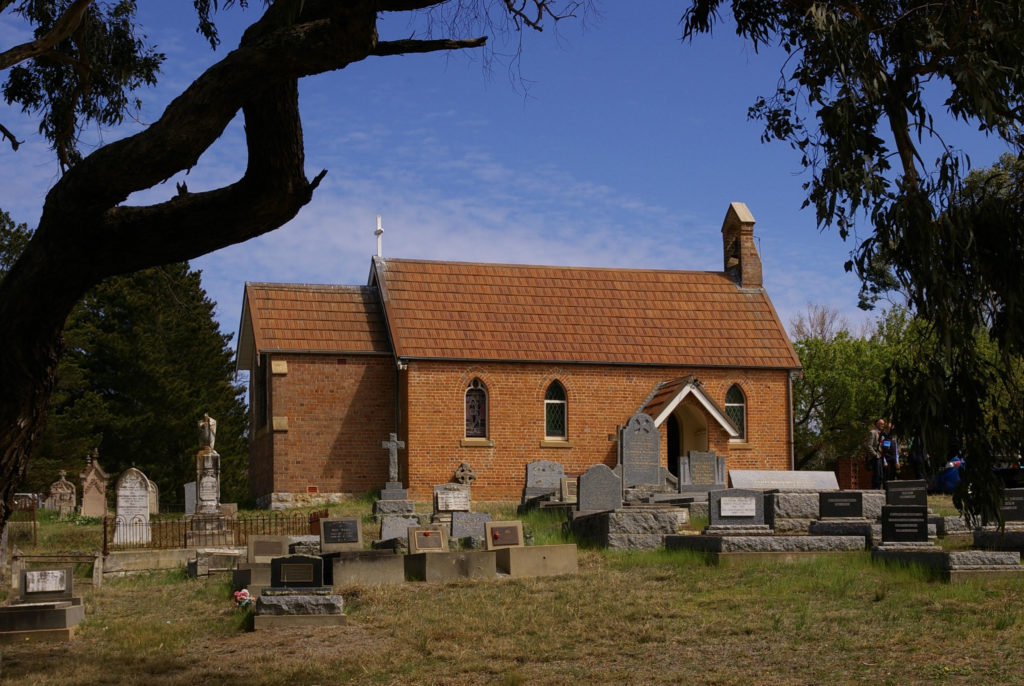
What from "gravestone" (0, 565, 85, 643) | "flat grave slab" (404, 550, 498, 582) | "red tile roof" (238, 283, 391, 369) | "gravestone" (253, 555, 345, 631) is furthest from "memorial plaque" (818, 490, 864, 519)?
"red tile roof" (238, 283, 391, 369)

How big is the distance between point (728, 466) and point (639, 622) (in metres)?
22.2

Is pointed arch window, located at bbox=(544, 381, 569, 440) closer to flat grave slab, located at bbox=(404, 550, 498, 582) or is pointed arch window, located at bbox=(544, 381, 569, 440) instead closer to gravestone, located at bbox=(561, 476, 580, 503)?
gravestone, located at bbox=(561, 476, 580, 503)

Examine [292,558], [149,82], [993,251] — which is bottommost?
[292,558]

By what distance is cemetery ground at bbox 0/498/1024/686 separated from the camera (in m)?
10.6

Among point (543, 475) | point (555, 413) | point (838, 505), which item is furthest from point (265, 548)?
point (555, 413)

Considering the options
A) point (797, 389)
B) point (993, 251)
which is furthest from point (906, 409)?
point (797, 389)

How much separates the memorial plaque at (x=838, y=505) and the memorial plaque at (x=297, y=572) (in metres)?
8.35

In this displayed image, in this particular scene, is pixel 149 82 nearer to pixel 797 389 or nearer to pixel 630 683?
pixel 630 683

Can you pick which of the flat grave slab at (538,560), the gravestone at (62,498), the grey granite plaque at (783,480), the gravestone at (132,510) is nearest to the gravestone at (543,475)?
the grey granite plaque at (783,480)

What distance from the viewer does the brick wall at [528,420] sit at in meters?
32.2

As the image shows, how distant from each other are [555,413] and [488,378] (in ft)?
7.45

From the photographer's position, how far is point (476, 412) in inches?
1303

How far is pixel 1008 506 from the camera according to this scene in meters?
17.5

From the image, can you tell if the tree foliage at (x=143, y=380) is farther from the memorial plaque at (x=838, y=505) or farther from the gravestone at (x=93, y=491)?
the memorial plaque at (x=838, y=505)
